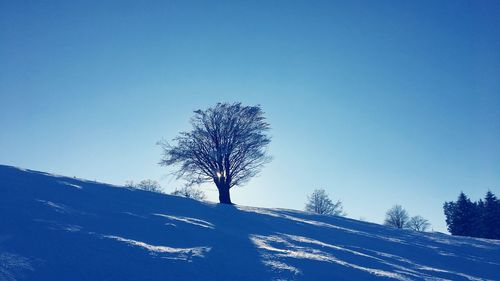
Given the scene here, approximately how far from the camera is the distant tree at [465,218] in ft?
181

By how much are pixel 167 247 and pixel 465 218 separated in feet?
201

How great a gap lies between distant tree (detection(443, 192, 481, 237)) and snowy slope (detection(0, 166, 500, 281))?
157 feet

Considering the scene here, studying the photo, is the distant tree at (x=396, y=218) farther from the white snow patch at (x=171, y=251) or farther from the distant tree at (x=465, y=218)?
the white snow patch at (x=171, y=251)

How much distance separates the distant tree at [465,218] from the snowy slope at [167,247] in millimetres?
47869

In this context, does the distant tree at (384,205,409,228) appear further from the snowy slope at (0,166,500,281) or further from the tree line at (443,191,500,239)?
the snowy slope at (0,166,500,281)

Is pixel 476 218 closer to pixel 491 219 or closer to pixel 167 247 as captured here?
pixel 491 219

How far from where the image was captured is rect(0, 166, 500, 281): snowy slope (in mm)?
6812

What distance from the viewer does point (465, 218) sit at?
186ft

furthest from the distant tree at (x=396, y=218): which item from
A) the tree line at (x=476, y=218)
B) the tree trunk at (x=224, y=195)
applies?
the tree trunk at (x=224, y=195)

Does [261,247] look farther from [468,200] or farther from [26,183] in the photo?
[468,200]

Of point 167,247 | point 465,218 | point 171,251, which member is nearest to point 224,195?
point 167,247

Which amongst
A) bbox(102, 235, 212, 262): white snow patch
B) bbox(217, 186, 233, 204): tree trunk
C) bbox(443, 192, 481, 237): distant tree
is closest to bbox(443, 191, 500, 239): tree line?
bbox(443, 192, 481, 237): distant tree

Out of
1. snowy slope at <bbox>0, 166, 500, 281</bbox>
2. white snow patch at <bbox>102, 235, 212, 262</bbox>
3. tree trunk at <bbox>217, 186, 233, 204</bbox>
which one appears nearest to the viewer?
snowy slope at <bbox>0, 166, 500, 281</bbox>

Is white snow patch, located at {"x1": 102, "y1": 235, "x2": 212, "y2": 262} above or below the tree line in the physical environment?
below
